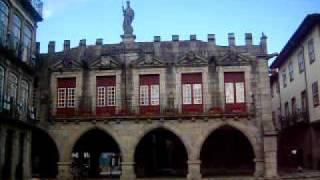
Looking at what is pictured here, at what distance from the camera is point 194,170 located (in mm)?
26875

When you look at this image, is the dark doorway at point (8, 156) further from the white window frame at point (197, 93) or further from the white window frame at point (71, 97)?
the white window frame at point (197, 93)

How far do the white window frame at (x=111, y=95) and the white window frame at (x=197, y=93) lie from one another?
194 inches

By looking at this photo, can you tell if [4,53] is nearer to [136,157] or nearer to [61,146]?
[61,146]

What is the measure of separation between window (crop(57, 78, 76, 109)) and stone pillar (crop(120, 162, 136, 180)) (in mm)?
5075

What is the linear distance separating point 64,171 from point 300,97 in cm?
1726

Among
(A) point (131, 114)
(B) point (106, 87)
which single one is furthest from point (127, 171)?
(B) point (106, 87)

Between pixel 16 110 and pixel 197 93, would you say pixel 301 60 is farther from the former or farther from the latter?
pixel 16 110

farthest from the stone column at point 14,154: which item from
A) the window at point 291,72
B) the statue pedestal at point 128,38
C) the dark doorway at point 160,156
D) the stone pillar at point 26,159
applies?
the window at point 291,72

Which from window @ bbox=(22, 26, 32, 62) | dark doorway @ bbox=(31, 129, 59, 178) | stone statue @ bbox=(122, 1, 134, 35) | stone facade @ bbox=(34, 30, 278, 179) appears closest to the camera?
window @ bbox=(22, 26, 32, 62)

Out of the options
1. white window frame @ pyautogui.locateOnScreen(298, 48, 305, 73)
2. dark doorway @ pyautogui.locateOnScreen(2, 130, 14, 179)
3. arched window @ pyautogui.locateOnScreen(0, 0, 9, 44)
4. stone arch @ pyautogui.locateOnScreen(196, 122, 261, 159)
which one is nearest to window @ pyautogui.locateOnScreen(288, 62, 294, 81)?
white window frame @ pyautogui.locateOnScreen(298, 48, 305, 73)

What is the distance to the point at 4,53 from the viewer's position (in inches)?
861

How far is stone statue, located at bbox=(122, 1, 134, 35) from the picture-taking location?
29.7 metres

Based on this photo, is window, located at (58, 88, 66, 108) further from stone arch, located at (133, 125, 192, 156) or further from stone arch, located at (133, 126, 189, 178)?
stone arch, located at (133, 126, 189, 178)

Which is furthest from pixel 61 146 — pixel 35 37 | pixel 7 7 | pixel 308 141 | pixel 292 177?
pixel 308 141
